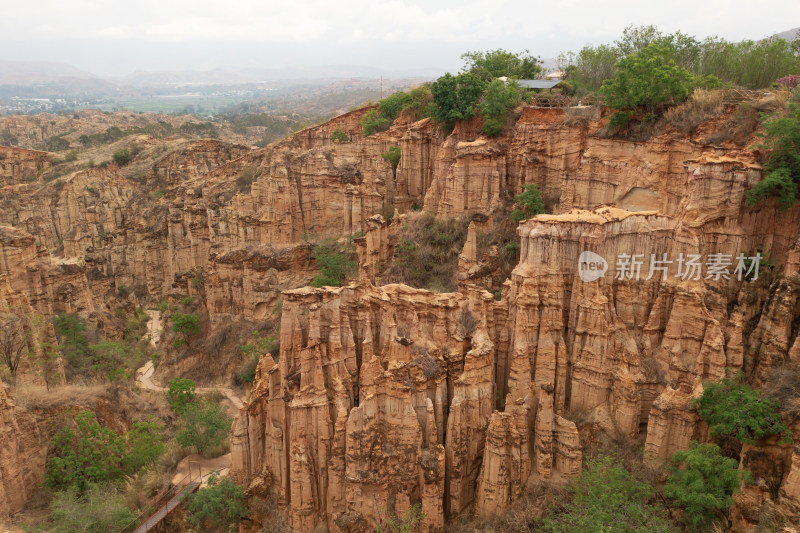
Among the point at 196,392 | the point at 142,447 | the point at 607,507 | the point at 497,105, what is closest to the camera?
the point at 607,507

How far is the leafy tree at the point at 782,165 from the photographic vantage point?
610 inches

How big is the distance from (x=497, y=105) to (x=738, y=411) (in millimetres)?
17226

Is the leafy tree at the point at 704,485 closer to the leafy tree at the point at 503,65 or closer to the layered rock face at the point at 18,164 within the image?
the leafy tree at the point at 503,65

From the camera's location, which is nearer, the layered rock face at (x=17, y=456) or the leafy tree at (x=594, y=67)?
the layered rock face at (x=17, y=456)

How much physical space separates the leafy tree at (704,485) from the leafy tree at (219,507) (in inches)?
412

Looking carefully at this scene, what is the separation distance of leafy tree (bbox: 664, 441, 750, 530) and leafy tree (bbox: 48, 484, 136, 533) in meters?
13.4

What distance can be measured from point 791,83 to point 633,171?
6395 millimetres

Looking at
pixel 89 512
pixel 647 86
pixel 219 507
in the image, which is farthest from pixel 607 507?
pixel 647 86

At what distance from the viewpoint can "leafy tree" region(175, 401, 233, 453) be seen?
18594 millimetres

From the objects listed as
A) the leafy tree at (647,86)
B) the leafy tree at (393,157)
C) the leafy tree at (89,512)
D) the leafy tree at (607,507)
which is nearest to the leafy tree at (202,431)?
the leafy tree at (89,512)

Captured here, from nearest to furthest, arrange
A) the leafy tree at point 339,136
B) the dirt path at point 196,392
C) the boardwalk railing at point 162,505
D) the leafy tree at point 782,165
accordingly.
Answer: the boardwalk railing at point 162,505 → the leafy tree at point 782,165 → the dirt path at point 196,392 → the leafy tree at point 339,136

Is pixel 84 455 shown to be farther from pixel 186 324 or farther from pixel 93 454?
pixel 186 324

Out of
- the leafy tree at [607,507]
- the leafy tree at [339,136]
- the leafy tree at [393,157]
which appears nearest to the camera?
the leafy tree at [607,507]

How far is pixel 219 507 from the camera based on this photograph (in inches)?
570
